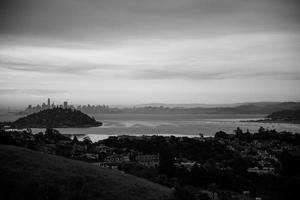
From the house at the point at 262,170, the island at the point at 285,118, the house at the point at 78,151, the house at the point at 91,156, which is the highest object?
the island at the point at 285,118

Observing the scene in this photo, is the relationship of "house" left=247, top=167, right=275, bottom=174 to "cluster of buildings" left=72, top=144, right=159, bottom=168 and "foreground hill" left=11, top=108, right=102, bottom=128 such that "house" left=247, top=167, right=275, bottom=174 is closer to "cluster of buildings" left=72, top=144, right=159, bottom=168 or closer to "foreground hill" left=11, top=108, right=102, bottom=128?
"cluster of buildings" left=72, top=144, right=159, bottom=168

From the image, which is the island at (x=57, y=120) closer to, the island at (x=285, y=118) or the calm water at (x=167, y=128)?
the calm water at (x=167, y=128)

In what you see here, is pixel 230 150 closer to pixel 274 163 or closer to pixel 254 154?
pixel 254 154

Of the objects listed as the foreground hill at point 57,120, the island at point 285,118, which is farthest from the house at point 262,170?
the island at point 285,118

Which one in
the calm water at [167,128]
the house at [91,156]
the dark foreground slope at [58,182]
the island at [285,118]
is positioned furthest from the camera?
the island at [285,118]

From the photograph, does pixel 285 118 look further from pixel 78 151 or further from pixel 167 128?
pixel 78 151

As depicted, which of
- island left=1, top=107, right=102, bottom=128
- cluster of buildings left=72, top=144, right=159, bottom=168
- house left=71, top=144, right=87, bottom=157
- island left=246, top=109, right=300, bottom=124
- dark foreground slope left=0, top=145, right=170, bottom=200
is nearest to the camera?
dark foreground slope left=0, top=145, right=170, bottom=200

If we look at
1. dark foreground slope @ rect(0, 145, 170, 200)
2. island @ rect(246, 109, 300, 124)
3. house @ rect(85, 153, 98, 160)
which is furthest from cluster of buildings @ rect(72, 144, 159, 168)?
island @ rect(246, 109, 300, 124)
